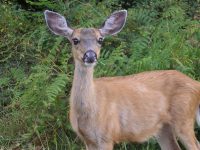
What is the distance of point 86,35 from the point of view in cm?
733

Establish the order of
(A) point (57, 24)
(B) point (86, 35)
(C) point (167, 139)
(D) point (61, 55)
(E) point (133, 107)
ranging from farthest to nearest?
1. (D) point (61, 55)
2. (C) point (167, 139)
3. (E) point (133, 107)
4. (A) point (57, 24)
5. (B) point (86, 35)

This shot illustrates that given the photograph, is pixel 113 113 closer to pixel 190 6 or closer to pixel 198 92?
pixel 198 92

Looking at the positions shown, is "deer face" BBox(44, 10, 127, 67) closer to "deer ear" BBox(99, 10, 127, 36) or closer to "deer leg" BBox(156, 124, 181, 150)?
"deer ear" BBox(99, 10, 127, 36)

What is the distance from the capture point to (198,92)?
796 cm

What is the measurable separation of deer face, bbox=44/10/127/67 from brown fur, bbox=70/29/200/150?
2 cm

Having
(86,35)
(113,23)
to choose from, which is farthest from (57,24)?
(113,23)

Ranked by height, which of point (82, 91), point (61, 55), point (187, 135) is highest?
point (82, 91)

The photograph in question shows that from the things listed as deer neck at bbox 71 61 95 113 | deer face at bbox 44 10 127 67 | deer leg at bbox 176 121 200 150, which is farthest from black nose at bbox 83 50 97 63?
deer leg at bbox 176 121 200 150

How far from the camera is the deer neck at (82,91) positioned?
287 inches

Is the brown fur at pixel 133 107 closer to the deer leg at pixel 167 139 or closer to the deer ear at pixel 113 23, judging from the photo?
the deer leg at pixel 167 139

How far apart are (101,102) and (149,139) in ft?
4.06

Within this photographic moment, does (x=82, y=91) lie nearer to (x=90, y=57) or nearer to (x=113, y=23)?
(x=90, y=57)

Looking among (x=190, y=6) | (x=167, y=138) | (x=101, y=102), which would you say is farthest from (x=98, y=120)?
(x=190, y=6)

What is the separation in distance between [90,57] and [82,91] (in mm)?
507
